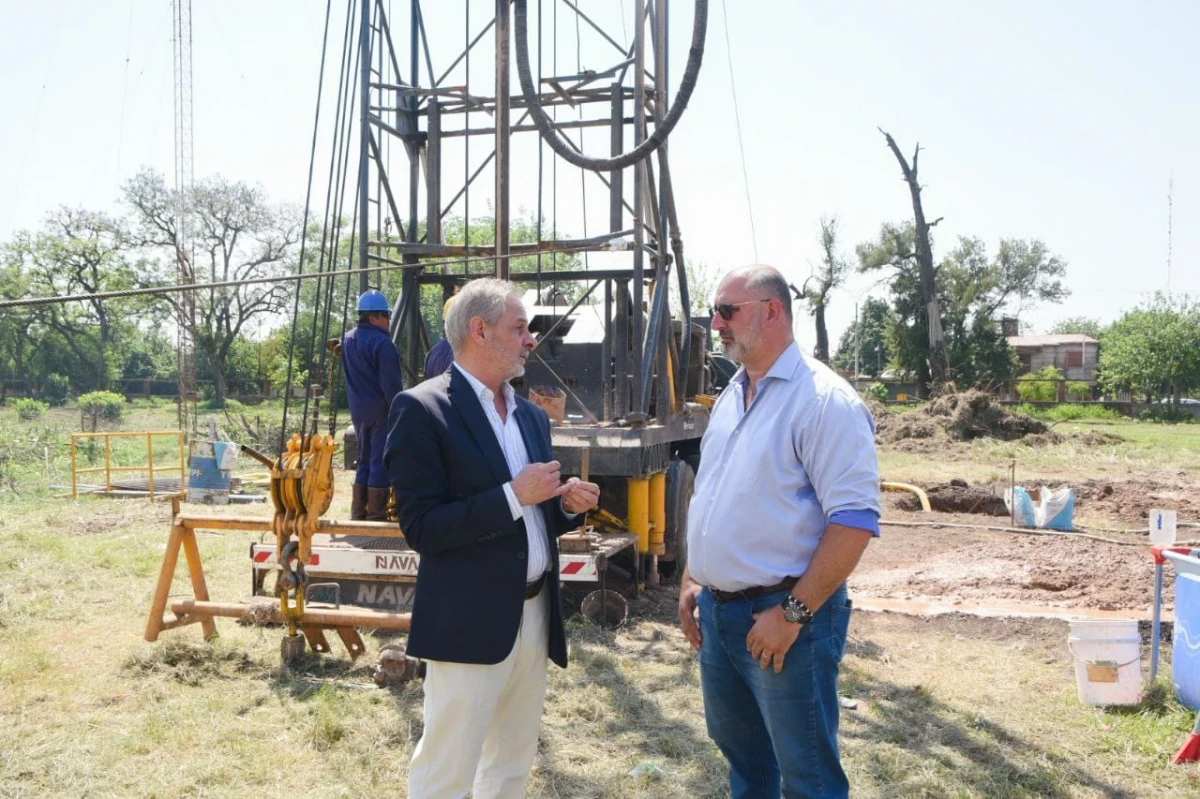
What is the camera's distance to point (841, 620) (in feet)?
8.54

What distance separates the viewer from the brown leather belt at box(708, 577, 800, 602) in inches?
101

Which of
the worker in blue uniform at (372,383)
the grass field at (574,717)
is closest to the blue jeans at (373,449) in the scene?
the worker in blue uniform at (372,383)

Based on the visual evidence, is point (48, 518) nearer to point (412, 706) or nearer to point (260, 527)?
point (260, 527)

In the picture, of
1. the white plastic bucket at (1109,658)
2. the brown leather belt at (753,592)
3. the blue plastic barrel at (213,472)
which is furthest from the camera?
the blue plastic barrel at (213,472)

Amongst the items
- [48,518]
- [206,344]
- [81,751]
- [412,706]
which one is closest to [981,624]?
[412,706]

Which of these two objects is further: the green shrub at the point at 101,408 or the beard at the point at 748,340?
the green shrub at the point at 101,408

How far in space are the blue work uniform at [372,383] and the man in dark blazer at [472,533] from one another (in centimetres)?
334

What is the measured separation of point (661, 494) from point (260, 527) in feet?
9.97

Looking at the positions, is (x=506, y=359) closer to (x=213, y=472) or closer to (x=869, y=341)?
(x=213, y=472)

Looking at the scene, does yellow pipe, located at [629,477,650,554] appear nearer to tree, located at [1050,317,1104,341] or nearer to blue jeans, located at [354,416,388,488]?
blue jeans, located at [354,416,388,488]

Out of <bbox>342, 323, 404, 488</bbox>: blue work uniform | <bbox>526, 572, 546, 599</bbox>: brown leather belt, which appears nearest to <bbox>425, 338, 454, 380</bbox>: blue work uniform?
<bbox>342, 323, 404, 488</bbox>: blue work uniform

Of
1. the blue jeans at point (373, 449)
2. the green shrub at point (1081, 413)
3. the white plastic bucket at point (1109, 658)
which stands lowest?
the white plastic bucket at point (1109, 658)

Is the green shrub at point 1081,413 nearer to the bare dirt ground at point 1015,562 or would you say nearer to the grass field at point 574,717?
the bare dirt ground at point 1015,562

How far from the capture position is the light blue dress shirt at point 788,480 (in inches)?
96.3
